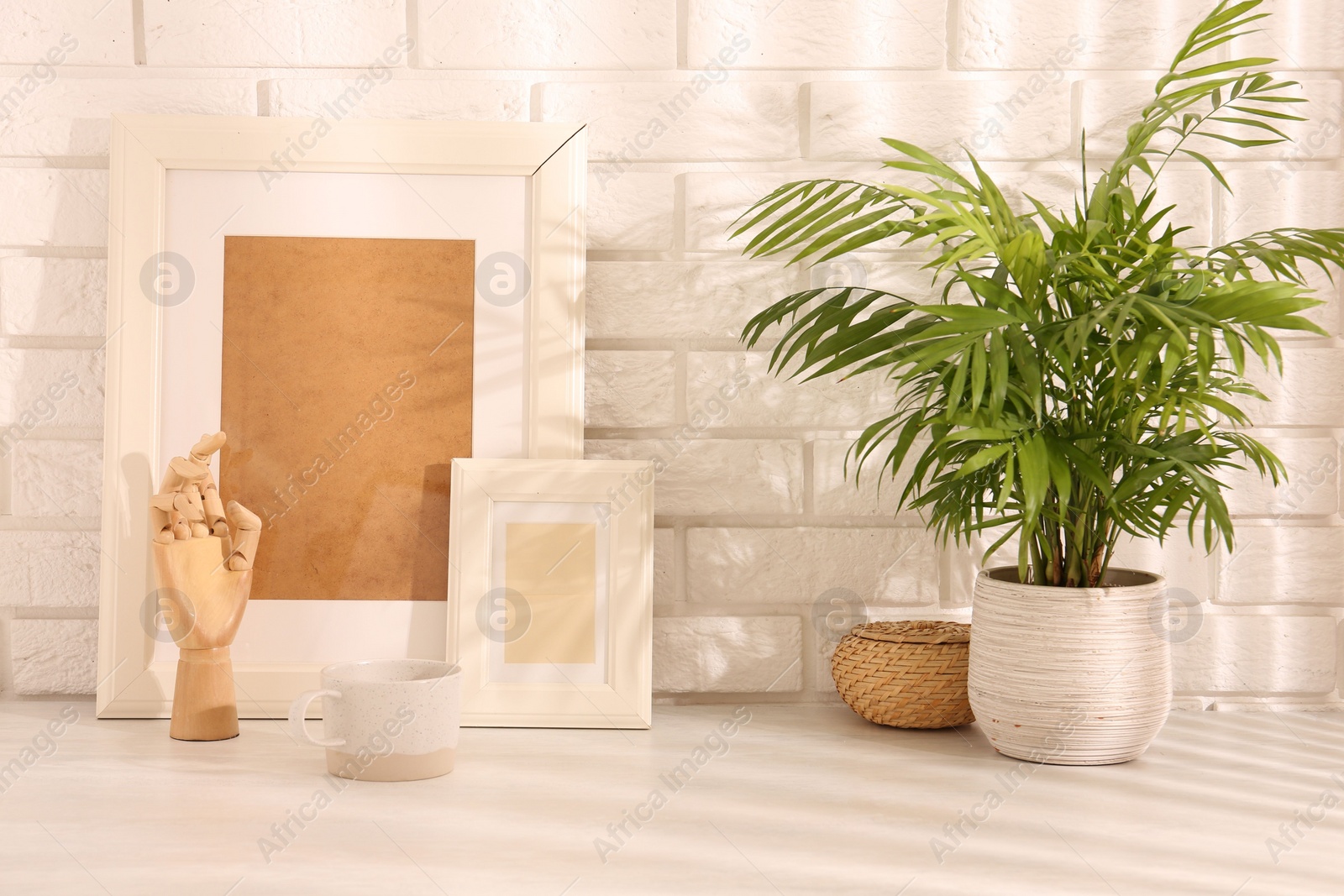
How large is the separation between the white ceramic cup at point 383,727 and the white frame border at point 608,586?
0.15 m

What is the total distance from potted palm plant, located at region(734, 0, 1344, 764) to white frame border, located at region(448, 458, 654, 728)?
0.23 m

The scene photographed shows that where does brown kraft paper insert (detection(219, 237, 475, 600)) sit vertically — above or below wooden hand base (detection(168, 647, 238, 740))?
above

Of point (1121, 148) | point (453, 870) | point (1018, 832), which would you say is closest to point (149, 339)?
point (453, 870)

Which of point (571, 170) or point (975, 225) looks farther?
point (571, 170)

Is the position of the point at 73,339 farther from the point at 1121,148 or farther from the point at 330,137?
the point at 1121,148

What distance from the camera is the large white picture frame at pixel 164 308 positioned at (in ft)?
3.22

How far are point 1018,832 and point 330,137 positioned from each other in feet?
2.89

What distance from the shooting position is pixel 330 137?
102 centimetres

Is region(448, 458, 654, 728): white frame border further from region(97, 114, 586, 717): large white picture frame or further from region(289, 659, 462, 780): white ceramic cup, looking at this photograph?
region(289, 659, 462, 780): white ceramic cup

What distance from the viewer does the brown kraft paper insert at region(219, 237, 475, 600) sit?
1.01 m

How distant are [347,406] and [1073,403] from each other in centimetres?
68

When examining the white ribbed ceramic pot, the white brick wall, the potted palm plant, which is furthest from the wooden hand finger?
the white ribbed ceramic pot

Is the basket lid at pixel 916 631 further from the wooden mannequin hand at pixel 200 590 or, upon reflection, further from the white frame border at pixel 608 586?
the wooden mannequin hand at pixel 200 590

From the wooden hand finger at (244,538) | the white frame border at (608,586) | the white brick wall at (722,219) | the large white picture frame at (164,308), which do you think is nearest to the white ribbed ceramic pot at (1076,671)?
the white brick wall at (722,219)
